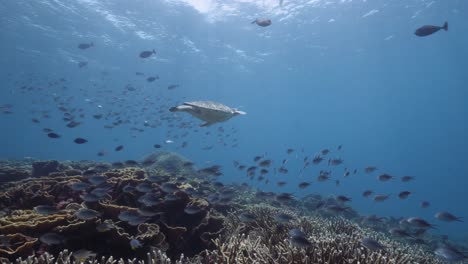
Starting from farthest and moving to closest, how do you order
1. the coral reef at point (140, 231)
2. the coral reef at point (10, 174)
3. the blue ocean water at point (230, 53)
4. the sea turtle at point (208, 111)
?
the blue ocean water at point (230, 53) < the coral reef at point (10, 174) < the sea turtle at point (208, 111) < the coral reef at point (140, 231)

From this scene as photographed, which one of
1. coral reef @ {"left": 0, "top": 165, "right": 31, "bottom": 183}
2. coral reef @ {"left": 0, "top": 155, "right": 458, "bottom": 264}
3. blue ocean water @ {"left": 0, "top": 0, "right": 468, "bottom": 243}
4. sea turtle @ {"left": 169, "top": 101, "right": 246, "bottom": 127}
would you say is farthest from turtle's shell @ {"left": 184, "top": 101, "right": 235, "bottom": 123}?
coral reef @ {"left": 0, "top": 165, "right": 31, "bottom": 183}

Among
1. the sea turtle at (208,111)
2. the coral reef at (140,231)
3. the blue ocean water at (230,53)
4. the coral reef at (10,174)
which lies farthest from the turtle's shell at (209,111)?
the coral reef at (10,174)

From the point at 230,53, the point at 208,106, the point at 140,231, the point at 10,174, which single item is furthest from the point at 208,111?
the point at 230,53

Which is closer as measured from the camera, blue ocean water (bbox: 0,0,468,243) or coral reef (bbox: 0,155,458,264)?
coral reef (bbox: 0,155,458,264)

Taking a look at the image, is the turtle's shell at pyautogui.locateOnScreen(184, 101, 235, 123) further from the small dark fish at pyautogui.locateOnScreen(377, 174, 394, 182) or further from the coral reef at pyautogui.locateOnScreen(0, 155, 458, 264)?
the small dark fish at pyautogui.locateOnScreen(377, 174, 394, 182)

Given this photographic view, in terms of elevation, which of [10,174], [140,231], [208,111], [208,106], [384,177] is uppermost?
[208,106]

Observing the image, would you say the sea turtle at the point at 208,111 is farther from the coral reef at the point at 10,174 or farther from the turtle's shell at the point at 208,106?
the coral reef at the point at 10,174

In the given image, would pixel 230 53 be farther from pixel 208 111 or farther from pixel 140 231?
pixel 140 231

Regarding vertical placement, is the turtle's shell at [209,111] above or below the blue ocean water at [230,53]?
below

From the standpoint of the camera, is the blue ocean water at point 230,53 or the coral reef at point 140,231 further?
the blue ocean water at point 230,53

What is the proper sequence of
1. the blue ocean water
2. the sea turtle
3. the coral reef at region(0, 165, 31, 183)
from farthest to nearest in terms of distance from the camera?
the blue ocean water → the coral reef at region(0, 165, 31, 183) → the sea turtle

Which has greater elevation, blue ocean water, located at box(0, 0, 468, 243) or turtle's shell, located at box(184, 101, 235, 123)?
blue ocean water, located at box(0, 0, 468, 243)

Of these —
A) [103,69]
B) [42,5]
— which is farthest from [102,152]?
[103,69]

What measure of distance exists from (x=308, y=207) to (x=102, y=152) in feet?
40.0
